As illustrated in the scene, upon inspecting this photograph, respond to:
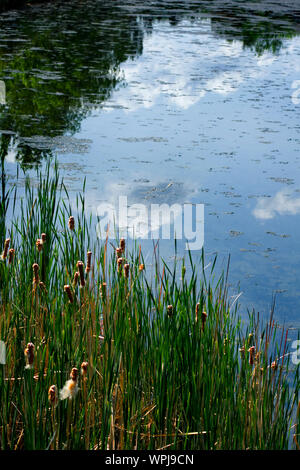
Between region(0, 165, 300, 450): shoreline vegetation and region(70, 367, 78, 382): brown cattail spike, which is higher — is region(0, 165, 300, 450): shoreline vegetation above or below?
below

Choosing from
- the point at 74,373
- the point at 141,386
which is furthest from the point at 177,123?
the point at 74,373

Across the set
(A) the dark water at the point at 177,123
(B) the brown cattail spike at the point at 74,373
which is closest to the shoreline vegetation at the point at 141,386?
(B) the brown cattail spike at the point at 74,373

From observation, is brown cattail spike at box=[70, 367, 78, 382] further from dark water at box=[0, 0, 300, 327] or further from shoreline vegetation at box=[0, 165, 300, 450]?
dark water at box=[0, 0, 300, 327]

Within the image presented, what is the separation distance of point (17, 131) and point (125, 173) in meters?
Answer: 1.43

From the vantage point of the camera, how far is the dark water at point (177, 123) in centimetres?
464

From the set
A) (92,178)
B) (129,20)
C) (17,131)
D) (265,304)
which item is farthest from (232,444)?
(129,20)

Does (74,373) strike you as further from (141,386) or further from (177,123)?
(177,123)

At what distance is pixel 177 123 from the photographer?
7062 millimetres

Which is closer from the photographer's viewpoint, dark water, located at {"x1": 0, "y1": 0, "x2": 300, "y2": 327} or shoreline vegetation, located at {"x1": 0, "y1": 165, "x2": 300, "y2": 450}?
shoreline vegetation, located at {"x1": 0, "y1": 165, "x2": 300, "y2": 450}

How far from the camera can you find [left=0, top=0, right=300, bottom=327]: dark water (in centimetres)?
Answer: 464

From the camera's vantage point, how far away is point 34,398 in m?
1.97

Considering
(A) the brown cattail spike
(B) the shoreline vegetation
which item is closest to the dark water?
(B) the shoreline vegetation

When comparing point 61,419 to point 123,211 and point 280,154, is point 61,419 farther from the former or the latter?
point 280,154

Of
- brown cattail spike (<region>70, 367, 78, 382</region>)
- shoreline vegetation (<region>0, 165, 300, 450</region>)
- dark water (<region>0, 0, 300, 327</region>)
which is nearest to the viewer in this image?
brown cattail spike (<region>70, 367, 78, 382</region>)
